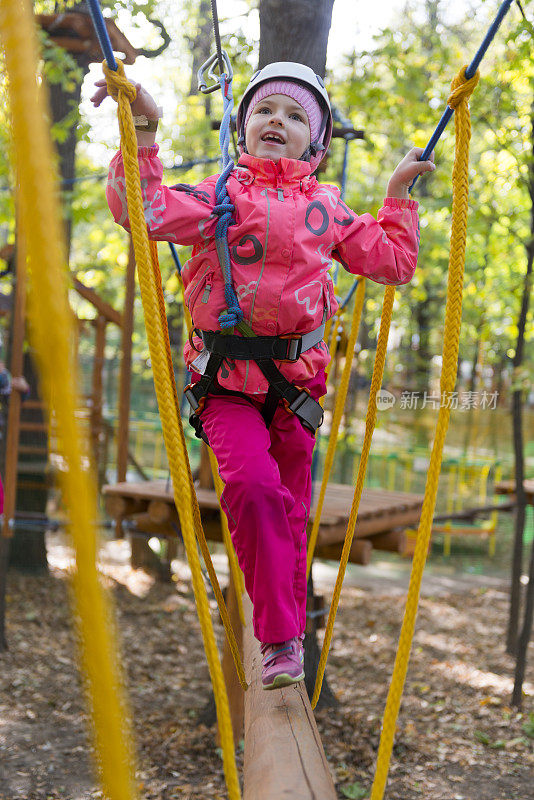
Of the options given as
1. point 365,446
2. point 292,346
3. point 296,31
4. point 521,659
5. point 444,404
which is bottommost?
point 521,659

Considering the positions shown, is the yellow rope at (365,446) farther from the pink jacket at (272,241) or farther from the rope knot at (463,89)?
the rope knot at (463,89)

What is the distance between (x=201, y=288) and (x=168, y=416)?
0.77 m

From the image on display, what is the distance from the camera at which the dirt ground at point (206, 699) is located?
3748 mm

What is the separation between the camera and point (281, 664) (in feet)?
5.74

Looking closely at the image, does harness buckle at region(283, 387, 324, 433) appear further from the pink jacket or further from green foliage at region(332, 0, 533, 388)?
green foliage at region(332, 0, 533, 388)

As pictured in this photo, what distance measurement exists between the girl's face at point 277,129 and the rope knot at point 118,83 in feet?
1.95

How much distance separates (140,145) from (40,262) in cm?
108

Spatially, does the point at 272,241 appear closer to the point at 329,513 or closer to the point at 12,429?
the point at 329,513

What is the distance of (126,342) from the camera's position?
587cm

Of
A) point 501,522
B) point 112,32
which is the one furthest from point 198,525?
point 501,522

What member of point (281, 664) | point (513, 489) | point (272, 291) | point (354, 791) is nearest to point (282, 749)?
point (281, 664)

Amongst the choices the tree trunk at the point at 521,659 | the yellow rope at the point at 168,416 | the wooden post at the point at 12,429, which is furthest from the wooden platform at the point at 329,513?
the yellow rope at the point at 168,416

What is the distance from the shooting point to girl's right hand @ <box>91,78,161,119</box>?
64.1 inches

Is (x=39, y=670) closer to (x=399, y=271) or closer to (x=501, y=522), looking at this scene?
(x=399, y=271)
